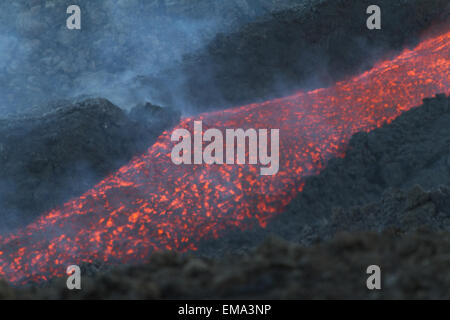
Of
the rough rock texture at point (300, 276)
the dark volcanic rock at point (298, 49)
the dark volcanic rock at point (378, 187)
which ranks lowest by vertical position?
the rough rock texture at point (300, 276)

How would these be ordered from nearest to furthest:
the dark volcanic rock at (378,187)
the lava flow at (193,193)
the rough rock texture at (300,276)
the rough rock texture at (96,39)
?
1. the rough rock texture at (300,276)
2. the dark volcanic rock at (378,187)
3. the lava flow at (193,193)
4. the rough rock texture at (96,39)

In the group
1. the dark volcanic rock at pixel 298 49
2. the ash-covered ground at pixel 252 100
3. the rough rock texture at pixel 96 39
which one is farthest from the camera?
the rough rock texture at pixel 96 39

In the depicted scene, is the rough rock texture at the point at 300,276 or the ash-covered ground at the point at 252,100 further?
the ash-covered ground at the point at 252,100

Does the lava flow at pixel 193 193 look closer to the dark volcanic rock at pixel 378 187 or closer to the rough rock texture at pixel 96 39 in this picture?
the dark volcanic rock at pixel 378 187

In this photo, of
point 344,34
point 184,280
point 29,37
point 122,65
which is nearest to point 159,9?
point 122,65

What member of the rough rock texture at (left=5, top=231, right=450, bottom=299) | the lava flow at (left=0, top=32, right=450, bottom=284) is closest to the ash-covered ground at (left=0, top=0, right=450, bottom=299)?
the rough rock texture at (left=5, top=231, right=450, bottom=299)

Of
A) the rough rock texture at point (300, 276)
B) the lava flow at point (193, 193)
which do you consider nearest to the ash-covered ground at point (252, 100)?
the rough rock texture at point (300, 276)
